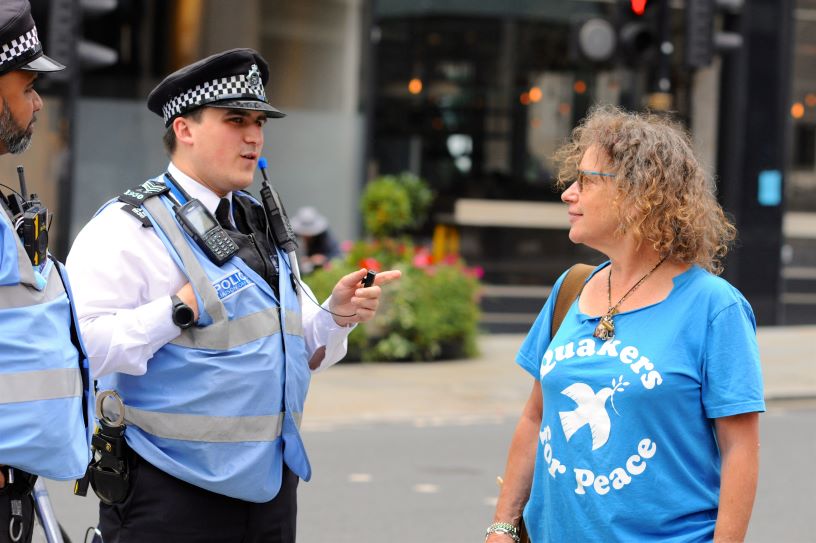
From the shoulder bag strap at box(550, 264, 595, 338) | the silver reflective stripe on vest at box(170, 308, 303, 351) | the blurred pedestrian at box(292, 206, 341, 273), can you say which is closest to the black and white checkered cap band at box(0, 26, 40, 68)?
the silver reflective stripe on vest at box(170, 308, 303, 351)

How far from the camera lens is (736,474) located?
2.88m

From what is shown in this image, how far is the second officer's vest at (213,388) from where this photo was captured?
330 cm

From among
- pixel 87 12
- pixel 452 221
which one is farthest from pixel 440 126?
pixel 87 12

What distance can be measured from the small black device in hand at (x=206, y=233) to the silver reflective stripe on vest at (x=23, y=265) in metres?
0.66

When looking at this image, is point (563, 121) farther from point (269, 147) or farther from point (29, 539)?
point (29, 539)

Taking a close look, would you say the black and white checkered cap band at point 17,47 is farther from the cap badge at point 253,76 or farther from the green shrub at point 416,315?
the green shrub at point 416,315

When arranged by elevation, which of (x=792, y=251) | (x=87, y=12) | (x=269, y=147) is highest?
(x=87, y=12)

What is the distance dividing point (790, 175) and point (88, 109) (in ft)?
28.3

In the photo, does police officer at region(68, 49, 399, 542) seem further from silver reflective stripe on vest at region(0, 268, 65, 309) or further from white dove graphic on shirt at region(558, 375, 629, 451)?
white dove graphic on shirt at region(558, 375, 629, 451)

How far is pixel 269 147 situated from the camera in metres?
14.9

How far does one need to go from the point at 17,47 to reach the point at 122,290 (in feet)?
2.33

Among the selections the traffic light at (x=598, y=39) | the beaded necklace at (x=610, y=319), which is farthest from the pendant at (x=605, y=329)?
the traffic light at (x=598, y=39)

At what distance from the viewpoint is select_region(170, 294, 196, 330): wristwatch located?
3.21 metres

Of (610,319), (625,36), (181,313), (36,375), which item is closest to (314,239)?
(625,36)
